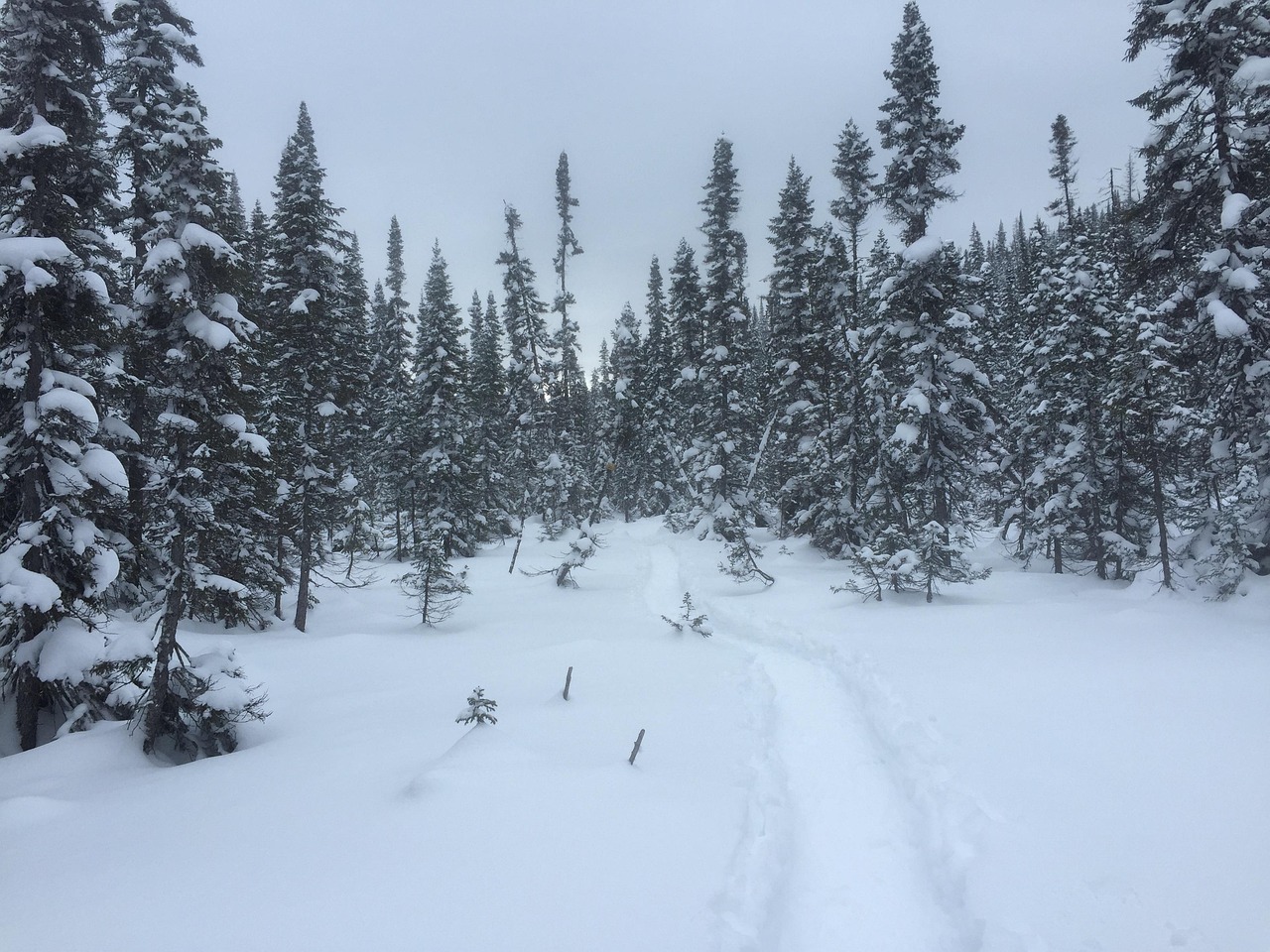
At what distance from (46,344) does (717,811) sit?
46.8 feet

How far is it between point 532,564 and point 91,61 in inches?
1002

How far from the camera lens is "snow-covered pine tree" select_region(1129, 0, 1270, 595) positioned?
13.3 m

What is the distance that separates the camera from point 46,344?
34.8 ft

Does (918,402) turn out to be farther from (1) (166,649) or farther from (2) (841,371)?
(1) (166,649)

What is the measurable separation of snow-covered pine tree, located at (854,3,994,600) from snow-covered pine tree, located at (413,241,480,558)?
22605 millimetres

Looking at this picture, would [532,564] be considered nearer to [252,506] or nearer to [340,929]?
[252,506]

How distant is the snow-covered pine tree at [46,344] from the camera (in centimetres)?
991

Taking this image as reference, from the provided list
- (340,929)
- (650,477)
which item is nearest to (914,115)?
(340,929)

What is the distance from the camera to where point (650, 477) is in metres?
49.5

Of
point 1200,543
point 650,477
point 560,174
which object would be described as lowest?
point 1200,543

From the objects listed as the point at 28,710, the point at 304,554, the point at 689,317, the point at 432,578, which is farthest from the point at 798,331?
the point at 28,710

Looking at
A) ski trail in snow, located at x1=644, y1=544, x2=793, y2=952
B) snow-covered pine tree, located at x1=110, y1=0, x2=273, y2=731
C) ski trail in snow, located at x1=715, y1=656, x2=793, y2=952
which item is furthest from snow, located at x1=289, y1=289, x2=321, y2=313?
ski trail in snow, located at x1=715, y1=656, x2=793, y2=952

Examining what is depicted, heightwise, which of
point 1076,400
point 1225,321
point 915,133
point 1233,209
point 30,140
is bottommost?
point 1076,400

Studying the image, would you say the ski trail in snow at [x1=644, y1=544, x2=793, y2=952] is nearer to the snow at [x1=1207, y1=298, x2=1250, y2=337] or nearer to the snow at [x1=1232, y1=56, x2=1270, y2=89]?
the snow at [x1=1207, y1=298, x2=1250, y2=337]
